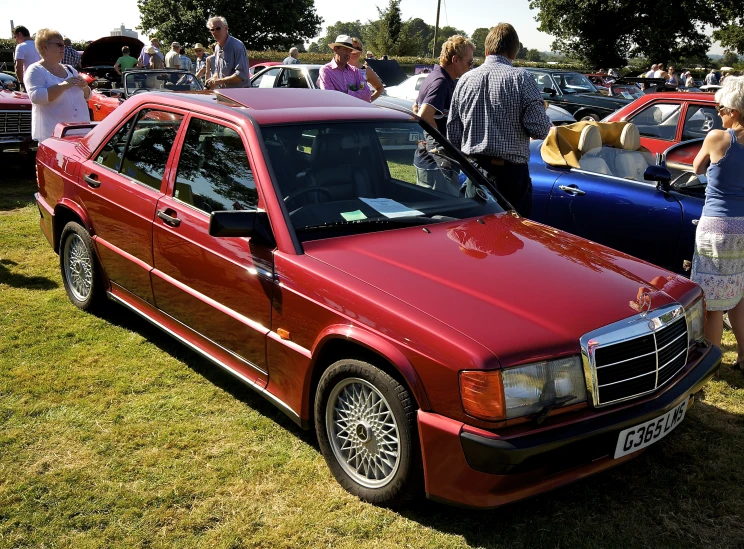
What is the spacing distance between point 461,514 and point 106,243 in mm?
2873

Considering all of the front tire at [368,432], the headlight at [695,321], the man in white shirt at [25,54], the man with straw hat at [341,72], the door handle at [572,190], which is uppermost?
the man in white shirt at [25,54]

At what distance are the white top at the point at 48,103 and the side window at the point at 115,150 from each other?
242 centimetres

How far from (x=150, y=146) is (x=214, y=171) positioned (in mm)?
771

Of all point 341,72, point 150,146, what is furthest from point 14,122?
point 150,146

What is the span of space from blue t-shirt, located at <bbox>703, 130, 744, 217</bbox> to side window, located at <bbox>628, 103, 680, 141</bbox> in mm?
3725

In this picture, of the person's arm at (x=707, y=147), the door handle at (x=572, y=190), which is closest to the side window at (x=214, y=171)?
the person's arm at (x=707, y=147)

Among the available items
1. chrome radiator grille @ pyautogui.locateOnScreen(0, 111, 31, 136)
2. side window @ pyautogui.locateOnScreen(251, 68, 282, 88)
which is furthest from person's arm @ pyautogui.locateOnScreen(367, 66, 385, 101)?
chrome radiator grille @ pyautogui.locateOnScreen(0, 111, 31, 136)

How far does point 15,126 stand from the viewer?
1012cm

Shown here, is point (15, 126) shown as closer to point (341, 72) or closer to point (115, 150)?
point (341, 72)

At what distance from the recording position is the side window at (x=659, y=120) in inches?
307

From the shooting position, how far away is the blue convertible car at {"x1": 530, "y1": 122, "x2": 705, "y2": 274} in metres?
5.10

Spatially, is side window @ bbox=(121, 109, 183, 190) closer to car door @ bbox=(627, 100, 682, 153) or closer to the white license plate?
the white license plate

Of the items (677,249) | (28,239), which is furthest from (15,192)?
(677,249)

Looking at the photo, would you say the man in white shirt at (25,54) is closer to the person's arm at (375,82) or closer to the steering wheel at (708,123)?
the person's arm at (375,82)
